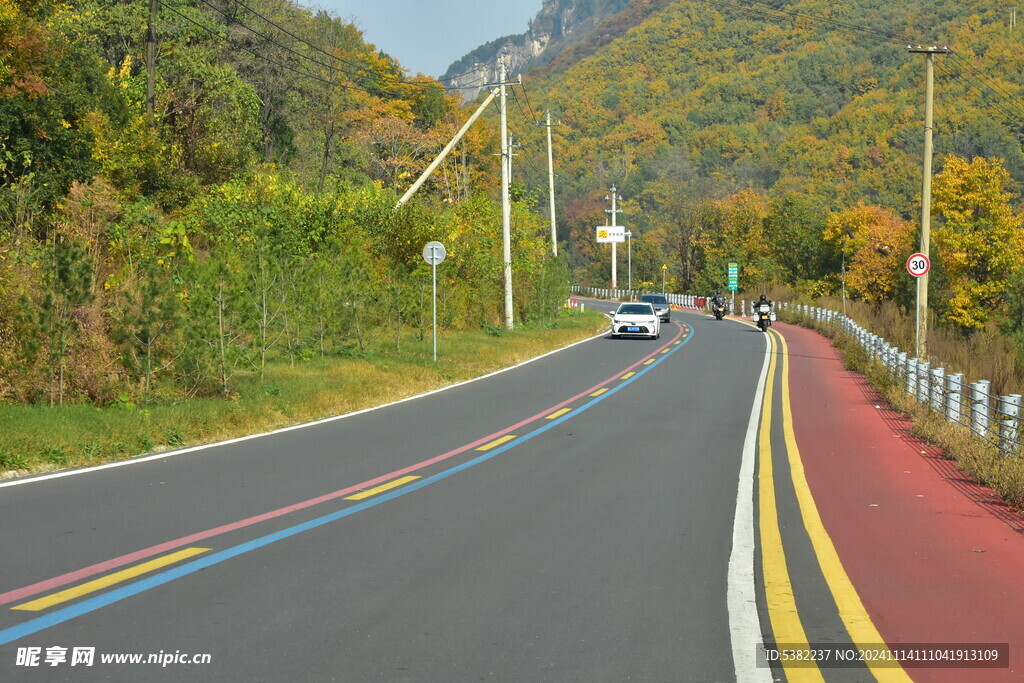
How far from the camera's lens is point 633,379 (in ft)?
78.1

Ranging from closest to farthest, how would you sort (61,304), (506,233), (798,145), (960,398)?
(61,304), (960,398), (506,233), (798,145)

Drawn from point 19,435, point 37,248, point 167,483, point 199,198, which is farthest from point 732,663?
point 199,198

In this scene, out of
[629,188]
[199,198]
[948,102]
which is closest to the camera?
[199,198]

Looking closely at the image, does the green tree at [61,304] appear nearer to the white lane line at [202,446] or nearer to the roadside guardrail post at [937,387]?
the white lane line at [202,446]

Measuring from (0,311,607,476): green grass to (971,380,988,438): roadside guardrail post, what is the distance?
9731 millimetres

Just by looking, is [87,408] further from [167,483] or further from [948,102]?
[948,102]

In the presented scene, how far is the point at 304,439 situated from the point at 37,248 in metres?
5.44

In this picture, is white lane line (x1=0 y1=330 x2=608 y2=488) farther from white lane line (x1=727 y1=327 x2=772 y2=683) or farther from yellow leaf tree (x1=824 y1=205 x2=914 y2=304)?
yellow leaf tree (x1=824 y1=205 x2=914 y2=304)

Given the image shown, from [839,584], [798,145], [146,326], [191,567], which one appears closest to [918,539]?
[839,584]

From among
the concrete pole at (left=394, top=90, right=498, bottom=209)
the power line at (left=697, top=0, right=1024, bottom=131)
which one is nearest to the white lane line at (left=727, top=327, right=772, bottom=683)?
the concrete pole at (left=394, top=90, right=498, bottom=209)

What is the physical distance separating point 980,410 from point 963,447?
63.6 inches

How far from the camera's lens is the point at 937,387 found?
16984mm

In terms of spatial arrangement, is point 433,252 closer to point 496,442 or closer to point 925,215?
point 496,442

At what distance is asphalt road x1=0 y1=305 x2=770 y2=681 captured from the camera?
5293mm
